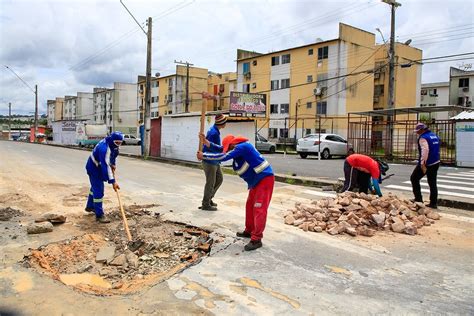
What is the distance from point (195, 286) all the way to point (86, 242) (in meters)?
2.18

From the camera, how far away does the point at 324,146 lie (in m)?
23.9

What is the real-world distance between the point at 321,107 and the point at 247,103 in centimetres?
1676

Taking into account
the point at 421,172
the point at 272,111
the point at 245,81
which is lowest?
the point at 421,172

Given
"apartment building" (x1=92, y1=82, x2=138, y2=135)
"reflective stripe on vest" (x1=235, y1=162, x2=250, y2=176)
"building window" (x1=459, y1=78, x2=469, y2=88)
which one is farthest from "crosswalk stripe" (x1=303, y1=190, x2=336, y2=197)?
"apartment building" (x1=92, y1=82, x2=138, y2=135)

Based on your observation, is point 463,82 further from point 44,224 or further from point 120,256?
point 120,256

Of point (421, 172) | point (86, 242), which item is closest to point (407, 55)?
point (421, 172)

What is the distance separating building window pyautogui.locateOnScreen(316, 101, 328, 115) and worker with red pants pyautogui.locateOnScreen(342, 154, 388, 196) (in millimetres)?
35405

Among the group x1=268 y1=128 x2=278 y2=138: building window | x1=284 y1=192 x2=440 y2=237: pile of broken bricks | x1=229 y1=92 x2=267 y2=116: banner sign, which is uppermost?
x1=229 y1=92 x2=267 y2=116: banner sign

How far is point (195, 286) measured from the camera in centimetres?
412

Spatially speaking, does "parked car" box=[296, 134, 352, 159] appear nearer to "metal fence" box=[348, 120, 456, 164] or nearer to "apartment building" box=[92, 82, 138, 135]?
"metal fence" box=[348, 120, 456, 164]

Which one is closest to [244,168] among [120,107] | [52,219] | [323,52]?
[52,219]

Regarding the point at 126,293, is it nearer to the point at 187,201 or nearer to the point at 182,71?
the point at 187,201

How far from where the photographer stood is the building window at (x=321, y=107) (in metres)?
42.8

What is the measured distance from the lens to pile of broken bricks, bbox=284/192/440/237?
21.1 ft
